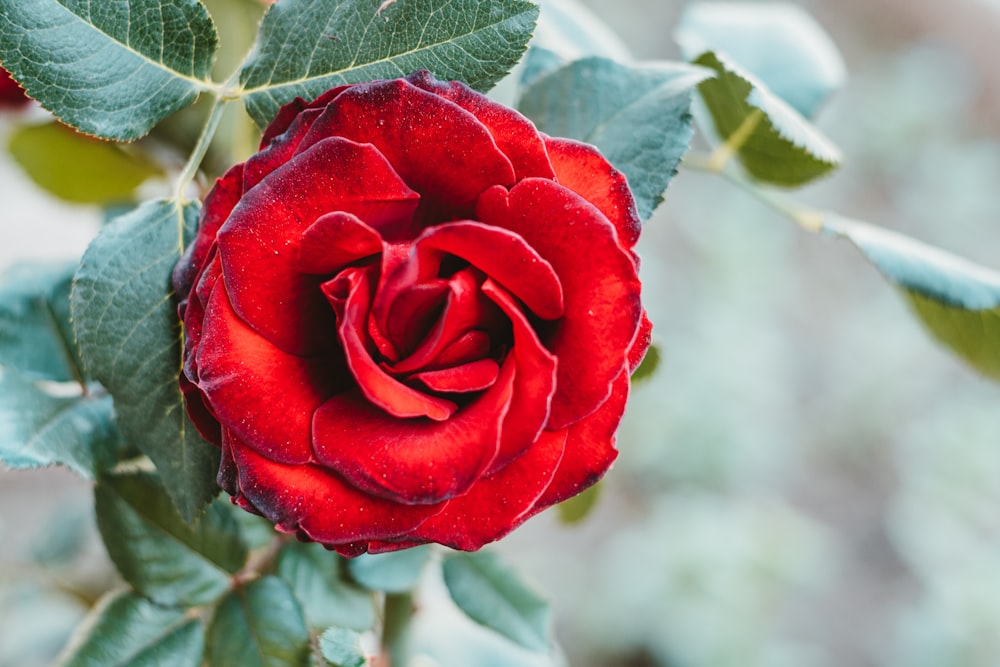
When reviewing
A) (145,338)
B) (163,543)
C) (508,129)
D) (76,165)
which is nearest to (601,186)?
(508,129)

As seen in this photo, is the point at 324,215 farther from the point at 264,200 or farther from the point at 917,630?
the point at 917,630

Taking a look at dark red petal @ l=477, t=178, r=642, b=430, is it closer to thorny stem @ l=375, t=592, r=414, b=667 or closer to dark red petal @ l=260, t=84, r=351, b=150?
dark red petal @ l=260, t=84, r=351, b=150

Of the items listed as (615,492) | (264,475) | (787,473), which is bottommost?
(615,492)

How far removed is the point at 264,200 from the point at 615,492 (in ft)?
4.18

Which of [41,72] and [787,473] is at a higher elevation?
[41,72]

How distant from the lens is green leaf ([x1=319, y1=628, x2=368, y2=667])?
30cm

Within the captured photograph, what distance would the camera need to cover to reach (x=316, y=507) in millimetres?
224

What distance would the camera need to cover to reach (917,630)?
1209 millimetres

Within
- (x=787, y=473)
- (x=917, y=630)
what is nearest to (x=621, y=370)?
(x=917, y=630)

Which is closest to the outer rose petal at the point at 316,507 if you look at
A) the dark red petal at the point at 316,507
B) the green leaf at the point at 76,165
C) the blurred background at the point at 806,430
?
the dark red petal at the point at 316,507

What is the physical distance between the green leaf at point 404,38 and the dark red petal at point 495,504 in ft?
0.38

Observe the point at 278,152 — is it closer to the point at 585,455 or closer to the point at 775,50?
the point at 585,455

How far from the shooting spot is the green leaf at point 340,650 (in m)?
0.30

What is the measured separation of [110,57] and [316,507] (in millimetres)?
158
